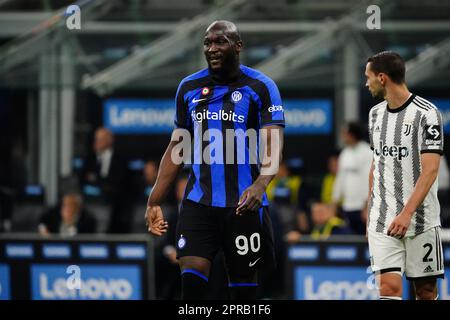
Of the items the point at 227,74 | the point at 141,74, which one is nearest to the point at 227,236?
the point at 227,74

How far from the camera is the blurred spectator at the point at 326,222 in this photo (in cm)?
1098

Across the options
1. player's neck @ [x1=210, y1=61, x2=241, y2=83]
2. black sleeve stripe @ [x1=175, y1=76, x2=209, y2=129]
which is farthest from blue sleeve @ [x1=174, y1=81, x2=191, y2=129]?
player's neck @ [x1=210, y1=61, x2=241, y2=83]

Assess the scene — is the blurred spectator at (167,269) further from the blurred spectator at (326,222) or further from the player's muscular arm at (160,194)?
the player's muscular arm at (160,194)

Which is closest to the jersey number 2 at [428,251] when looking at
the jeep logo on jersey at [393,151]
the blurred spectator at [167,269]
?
the jeep logo on jersey at [393,151]

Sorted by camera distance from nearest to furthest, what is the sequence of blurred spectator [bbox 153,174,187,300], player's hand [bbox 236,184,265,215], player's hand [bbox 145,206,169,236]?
player's hand [bbox 236,184,265,215]
player's hand [bbox 145,206,169,236]
blurred spectator [bbox 153,174,187,300]

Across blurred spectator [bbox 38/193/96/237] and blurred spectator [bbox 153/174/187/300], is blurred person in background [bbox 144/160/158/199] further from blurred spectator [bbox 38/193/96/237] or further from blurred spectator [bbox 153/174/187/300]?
blurred spectator [bbox 153/174/187/300]

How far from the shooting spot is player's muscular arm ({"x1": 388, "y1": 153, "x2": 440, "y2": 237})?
6238mm

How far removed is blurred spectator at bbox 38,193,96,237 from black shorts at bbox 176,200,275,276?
4.96 metres

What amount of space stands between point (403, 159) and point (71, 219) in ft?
18.2

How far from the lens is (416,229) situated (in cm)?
649

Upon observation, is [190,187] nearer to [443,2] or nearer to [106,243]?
[106,243]

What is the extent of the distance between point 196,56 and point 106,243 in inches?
130

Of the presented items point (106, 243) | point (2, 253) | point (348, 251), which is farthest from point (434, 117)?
point (2, 253)

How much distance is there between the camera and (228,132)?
6367mm
